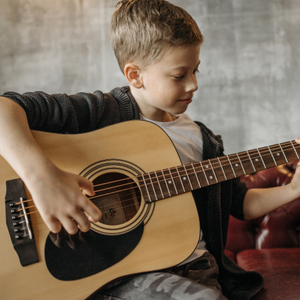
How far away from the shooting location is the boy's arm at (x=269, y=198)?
0.92m

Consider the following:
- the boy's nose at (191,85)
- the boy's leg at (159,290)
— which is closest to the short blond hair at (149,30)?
the boy's nose at (191,85)

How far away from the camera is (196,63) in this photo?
2.82 ft

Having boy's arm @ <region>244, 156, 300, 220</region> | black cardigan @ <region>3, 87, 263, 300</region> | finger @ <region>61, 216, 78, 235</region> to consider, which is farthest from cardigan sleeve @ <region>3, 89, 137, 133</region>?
boy's arm @ <region>244, 156, 300, 220</region>

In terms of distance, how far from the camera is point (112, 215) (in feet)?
2.38

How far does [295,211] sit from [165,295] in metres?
0.97

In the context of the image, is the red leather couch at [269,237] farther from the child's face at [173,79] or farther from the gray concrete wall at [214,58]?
the child's face at [173,79]

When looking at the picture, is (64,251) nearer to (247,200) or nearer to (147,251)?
(147,251)

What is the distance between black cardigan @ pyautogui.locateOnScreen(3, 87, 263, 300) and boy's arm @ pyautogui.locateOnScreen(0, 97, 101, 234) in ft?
0.48

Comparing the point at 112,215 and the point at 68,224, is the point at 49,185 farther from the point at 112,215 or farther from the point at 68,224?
the point at 112,215

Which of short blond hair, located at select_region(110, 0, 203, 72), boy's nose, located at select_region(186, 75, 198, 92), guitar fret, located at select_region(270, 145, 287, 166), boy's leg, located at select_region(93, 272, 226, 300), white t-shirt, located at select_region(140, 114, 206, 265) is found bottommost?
boy's leg, located at select_region(93, 272, 226, 300)

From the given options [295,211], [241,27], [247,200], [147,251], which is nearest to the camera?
[147,251]

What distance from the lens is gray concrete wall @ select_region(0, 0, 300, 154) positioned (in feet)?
5.74

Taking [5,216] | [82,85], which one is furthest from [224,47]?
[5,216]

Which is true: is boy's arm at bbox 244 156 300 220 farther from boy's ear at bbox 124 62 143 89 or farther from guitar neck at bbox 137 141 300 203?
boy's ear at bbox 124 62 143 89
